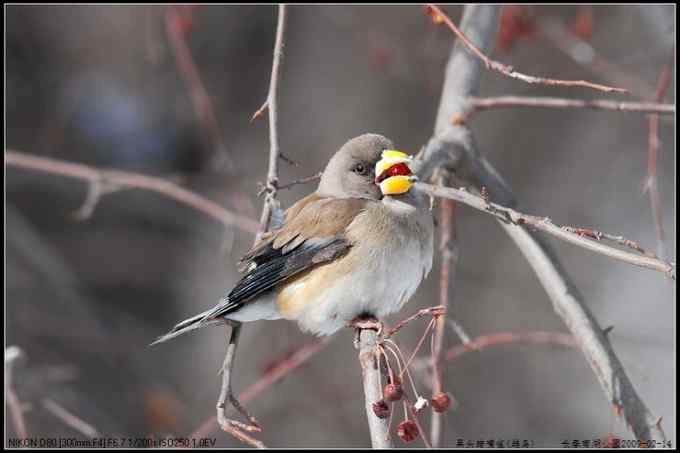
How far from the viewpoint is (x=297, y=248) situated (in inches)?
137

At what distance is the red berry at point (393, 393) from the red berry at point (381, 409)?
3 centimetres

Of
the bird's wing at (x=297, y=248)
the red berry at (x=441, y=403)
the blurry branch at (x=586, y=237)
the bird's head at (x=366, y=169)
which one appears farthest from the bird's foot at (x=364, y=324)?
the blurry branch at (x=586, y=237)

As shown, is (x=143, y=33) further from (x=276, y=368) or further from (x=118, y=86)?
(x=276, y=368)

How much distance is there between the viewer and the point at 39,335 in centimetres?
579

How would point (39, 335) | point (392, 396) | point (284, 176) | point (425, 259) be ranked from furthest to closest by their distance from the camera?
1. point (284, 176)
2. point (39, 335)
3. point (425, 259)
4. point (392, 396)

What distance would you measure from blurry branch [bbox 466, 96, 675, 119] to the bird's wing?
25.9 inches

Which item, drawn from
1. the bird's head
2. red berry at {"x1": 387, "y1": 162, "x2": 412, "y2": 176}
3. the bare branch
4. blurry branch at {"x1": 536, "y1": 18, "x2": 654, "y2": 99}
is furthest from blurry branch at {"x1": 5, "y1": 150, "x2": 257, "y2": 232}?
blurry branch at {"x1": 536, "y1": 18, "x2": 654, "y2": 99}

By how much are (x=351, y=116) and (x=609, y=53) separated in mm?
2045

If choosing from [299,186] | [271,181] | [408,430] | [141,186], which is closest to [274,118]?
[271,181]

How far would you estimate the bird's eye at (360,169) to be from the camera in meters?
3.62

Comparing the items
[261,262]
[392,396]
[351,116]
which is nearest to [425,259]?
[261,262]

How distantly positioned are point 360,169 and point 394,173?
20 centimetres

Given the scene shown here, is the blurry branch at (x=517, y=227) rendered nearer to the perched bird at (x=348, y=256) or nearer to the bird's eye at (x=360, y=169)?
the perched bird at (x=348, y=256)

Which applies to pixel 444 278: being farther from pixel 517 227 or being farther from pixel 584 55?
pixel 584 55
